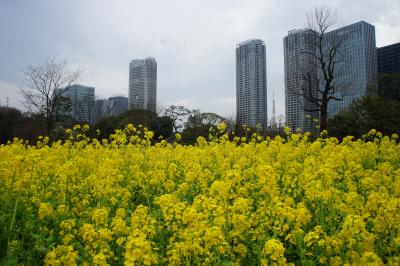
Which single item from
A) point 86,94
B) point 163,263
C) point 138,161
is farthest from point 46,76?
point 163,263

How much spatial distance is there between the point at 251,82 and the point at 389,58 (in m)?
15.5

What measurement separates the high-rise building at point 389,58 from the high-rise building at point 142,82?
91.8 ft

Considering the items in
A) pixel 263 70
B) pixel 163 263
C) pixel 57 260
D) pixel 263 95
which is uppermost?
pixel 263 70

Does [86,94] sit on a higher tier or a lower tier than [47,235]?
higher

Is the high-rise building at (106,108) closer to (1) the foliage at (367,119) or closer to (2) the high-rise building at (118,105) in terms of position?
(2) the high-rise building at (118,105)

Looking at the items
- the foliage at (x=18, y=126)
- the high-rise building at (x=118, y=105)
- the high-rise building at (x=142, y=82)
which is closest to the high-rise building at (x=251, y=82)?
the high-rise building at (x=142, y=82)

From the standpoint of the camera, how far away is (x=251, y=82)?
141 ft

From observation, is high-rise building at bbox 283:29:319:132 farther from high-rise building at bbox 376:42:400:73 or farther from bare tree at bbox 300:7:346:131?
high-rise building at bbox 376:42:400:73

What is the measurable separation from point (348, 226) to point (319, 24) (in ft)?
72.1

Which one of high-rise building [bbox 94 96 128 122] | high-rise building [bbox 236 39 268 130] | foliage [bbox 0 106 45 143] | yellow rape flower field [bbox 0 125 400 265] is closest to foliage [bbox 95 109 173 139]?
foliage [bbox 0 106 45 143]

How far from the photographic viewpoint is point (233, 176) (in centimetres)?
434

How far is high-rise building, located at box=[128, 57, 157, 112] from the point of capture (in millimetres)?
50031

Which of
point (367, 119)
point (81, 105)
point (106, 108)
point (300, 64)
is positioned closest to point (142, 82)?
point (106, 108)

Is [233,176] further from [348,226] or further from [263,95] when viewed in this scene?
[263,95]
